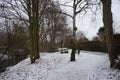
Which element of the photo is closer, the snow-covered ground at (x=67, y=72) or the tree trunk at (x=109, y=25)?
the snow-covered ground at (x=67, y=72)

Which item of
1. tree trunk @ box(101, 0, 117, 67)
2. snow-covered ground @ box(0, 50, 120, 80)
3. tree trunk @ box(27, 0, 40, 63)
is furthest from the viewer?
tree trunk @ box(27, 0, 40, 63)

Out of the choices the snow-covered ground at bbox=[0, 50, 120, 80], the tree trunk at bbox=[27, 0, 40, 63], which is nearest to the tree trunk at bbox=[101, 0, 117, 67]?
the snow-covered ground at bbox=[0, 50, 120, 80]

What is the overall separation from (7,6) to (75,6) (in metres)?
8.00

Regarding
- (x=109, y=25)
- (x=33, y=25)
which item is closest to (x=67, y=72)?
(x=109, y=25)

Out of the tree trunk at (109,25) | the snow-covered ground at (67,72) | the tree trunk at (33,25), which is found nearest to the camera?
the snow-covered ground at (67,72)

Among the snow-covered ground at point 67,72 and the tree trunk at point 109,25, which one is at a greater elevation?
the tree trunk at point 109,25

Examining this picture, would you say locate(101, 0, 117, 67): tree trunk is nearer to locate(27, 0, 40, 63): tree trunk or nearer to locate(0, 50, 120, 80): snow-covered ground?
locate(0, 50, 120, 80): snow-covered ground

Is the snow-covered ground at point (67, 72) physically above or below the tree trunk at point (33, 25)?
below

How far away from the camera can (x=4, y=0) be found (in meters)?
21.3

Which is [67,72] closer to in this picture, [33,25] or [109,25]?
[109,25]

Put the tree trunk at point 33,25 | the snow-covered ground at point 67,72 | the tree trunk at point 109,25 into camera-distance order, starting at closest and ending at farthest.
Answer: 1. the snow-covered ground at point 67,72
2. the tree trunk at point 109,25
3. the tree trunk at point 33,25

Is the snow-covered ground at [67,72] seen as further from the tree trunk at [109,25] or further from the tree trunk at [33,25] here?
the tree trunk at [33,25]

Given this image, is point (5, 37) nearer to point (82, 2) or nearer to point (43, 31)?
point (82, 2)

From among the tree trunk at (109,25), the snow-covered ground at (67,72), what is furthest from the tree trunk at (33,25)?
the tree trunk at (109,25)
